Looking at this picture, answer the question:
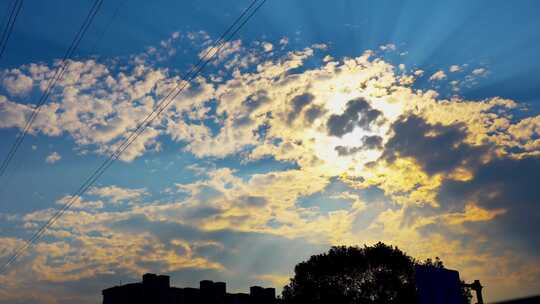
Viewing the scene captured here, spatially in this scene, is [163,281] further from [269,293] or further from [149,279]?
[269,293]

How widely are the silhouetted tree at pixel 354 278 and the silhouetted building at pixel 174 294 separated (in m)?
8.27

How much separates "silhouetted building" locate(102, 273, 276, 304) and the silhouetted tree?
8.27m

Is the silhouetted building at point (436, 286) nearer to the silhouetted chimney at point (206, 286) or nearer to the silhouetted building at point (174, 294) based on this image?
the silhouetted building at point (174, 294)

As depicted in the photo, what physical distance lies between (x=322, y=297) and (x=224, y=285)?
14.4 metres

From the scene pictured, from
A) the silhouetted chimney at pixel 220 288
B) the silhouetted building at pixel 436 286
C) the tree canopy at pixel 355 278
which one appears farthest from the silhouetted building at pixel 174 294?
the silhouetted building at pixel 436 286

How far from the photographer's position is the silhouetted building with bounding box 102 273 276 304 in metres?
54.6

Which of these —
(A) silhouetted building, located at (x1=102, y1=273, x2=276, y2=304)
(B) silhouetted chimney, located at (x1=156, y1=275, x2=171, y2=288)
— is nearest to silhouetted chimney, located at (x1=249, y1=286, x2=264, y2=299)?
(A) silhouetted building, located at (x1=102, y1=273, x2=276, y2=304)

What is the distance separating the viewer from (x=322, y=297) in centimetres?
5391

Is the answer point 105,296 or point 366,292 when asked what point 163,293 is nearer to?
point 105,296

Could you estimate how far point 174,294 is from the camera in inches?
2234

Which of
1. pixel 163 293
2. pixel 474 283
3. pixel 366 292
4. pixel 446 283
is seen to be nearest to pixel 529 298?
pixel 474 283

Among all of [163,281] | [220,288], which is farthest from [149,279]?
[220,288]

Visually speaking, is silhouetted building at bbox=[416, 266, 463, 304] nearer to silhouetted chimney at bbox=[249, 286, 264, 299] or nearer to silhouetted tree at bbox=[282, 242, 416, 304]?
silhouetted tree at bbox=[282, 242, 416, 304]

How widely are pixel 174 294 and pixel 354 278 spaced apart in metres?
21.1
